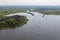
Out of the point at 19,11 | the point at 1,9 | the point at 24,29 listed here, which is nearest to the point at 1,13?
the point at 1,9

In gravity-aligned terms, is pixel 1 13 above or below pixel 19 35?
above

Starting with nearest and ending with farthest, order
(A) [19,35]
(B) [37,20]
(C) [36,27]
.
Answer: (A) [19,35], (C) [36,27], (B) [37,20]

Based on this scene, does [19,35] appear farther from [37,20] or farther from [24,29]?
[37,20]

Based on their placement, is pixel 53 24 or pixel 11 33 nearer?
pixel 11 33

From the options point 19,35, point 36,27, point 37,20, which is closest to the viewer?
point 19,35

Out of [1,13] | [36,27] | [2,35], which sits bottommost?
[2,35]

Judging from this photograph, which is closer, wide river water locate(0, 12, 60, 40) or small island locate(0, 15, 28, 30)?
wide river water locate(0, 12, 60, 40)

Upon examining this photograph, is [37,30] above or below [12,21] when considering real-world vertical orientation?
below

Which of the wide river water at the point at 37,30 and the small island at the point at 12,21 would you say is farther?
the small island at the point at 12,21
